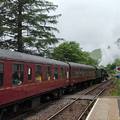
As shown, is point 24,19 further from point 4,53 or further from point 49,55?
point 4,53

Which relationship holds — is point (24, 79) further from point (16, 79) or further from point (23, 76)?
point (16, 79)

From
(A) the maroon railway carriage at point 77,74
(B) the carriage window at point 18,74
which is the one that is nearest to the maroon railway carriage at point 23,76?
(B) the carriage window at point 18,74

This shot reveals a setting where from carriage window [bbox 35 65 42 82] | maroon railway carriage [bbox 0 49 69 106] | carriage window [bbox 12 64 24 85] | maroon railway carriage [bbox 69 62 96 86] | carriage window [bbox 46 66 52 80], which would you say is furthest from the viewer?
maroon railway carriage [bbox 69 62 96 86]

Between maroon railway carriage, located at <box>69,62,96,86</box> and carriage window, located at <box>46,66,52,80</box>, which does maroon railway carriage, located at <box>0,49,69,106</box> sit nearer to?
carriage window, located at <box>46,66,52,80</box>

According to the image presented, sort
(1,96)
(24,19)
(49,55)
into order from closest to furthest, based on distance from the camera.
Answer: (1,96)
(24,19)
(49,55)

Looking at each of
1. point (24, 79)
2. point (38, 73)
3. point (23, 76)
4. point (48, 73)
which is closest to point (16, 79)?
point (23, 76)

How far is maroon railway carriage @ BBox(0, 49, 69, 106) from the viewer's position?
46.2 ft

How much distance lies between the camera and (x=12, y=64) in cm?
1484

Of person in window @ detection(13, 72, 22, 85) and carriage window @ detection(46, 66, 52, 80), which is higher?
carriage window @ detection(46, 66, 52, 80)

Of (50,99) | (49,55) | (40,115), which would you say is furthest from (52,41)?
(40,115)

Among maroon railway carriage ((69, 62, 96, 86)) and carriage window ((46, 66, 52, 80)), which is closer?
carriage window ((46, 66, 52, 80))

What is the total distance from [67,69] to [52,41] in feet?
34.6

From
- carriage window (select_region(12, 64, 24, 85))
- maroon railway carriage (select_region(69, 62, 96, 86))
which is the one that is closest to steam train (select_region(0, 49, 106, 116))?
carriage window (select_region(12, 64, 24, 85))

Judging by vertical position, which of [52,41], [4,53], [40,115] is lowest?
[40,115]
